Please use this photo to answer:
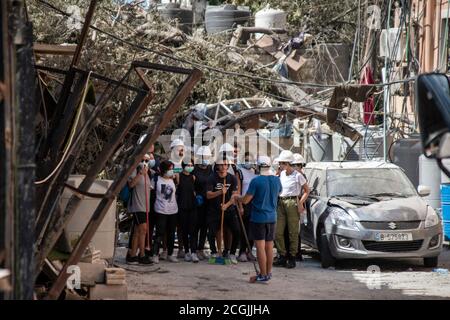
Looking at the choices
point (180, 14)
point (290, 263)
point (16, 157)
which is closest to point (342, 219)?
point (290, 263)

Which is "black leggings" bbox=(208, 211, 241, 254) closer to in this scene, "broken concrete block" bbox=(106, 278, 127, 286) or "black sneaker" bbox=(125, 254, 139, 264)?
"black sneaker" bbox=(125, 254, 139, 264)

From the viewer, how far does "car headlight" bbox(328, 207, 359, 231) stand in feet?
49.6

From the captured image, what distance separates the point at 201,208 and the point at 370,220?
2.84 metres

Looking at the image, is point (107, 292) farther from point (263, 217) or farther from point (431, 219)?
point (431, 219)

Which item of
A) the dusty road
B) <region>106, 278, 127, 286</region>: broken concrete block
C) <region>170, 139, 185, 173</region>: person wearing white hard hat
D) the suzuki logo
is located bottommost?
the dusty road

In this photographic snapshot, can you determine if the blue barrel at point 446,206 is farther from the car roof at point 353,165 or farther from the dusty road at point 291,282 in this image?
the dusty road at point 291,282

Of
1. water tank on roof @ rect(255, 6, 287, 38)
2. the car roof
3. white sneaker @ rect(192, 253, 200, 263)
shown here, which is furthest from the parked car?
water tank on roof @ rect(255, 6, 287, 38)

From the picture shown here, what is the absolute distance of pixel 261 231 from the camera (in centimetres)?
1308

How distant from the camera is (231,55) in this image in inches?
960

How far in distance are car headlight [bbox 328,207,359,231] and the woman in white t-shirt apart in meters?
2.55

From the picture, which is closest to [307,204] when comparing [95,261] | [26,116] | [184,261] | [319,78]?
[184,261]

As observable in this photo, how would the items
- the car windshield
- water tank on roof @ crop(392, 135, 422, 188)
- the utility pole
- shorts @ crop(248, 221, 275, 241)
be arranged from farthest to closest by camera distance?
1. water tank on roof @ crop(392, 135, 422, 188)
2. the car windshield
3. shorts @ crop(248, 221, 275, 241)
4. the utility pole
